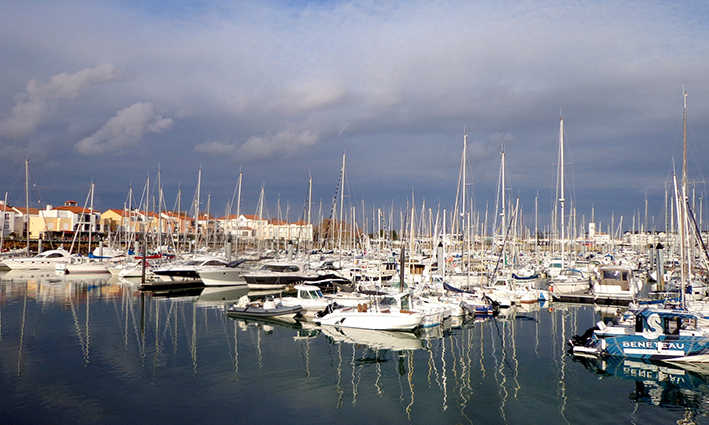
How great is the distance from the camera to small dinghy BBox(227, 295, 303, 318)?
30828mm

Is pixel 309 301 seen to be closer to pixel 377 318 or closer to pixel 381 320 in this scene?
pixel 377 318

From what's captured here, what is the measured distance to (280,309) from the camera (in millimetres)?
30906

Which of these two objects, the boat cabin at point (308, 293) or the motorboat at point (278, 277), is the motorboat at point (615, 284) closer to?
the boat cabin at point (308, 293)

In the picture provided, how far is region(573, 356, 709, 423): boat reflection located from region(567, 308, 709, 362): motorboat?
0.35 metres

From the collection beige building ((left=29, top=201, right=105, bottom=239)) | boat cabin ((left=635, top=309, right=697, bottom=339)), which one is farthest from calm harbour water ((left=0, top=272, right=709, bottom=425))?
beige building ((left=29, top=201, right=105, bottom=239))

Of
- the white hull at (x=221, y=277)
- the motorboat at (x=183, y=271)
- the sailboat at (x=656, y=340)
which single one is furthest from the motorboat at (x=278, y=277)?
the sailboat at (x=656, y=340)

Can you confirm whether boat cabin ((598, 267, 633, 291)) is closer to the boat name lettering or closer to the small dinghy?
the boat name lettering

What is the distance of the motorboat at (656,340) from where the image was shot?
2031 centimetres

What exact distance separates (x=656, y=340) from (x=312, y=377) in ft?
47.4

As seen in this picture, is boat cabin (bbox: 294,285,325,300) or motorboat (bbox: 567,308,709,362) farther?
boat cabin (bbox: 294,285,325,300)

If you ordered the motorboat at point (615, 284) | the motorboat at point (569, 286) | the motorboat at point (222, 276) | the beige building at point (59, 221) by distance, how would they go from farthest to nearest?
1. the beige building at point (59, 221)
2. the motorboat at point (222, 276)
3. the motorboat at point (569, 286)
4. the motorboat at point (615, 284)

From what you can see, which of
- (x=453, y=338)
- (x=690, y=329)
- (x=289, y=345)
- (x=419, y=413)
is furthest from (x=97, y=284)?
(x=690, y=329)

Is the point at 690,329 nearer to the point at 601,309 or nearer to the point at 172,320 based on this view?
the point at 601,309

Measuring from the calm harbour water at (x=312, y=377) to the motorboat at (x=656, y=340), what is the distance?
816 mm
